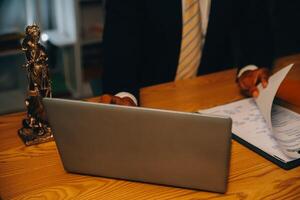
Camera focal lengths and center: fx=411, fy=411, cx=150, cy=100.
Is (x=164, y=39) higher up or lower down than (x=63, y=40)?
higher up

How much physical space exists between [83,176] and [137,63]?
67 cm

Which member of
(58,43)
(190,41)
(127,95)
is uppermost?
(190,41)

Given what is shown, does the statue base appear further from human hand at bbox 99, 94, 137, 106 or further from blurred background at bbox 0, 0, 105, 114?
blurred background at bbox 0, 0, 105, 114

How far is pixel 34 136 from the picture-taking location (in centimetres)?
108

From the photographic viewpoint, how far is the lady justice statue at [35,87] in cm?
103

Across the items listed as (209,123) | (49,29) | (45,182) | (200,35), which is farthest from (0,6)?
(209,123)

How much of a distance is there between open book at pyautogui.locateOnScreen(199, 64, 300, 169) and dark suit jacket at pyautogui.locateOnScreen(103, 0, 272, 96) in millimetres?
352

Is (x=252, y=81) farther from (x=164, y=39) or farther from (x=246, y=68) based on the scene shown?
(x=164, y=39)

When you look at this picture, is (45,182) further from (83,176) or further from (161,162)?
(161,162)

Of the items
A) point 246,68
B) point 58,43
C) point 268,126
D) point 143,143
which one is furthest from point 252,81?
point 58,43

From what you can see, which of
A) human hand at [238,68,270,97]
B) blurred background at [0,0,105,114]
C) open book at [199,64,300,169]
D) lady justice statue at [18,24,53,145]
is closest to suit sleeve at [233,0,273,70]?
human hand at [238,68,270,97]

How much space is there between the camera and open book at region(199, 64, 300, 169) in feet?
3.19

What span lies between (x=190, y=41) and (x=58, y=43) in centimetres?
199

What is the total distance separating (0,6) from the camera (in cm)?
341
